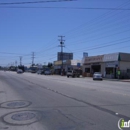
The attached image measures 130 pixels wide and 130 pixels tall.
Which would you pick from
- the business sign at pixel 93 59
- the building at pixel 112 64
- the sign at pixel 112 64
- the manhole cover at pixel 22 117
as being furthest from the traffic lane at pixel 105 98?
the business sign at pixel 93 59

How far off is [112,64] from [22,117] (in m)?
49.2

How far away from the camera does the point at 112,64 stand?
185 ft

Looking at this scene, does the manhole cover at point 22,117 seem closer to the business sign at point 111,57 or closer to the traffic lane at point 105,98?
the traffic lane at point 105,98

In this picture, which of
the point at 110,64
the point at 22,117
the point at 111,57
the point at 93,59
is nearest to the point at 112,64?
the point at 110,64

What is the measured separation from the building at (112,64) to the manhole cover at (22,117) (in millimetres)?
43959

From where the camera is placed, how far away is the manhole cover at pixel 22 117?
8.15m

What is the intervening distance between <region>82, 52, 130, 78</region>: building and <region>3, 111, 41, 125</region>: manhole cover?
44.0 metres

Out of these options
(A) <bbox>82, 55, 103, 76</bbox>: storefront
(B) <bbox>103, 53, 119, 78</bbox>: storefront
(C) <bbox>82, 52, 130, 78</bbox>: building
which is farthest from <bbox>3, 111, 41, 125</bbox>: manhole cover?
(A) <bbox>82, 55, 103, 76</bbox>: storefront

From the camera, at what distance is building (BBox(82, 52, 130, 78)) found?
54.1 meters

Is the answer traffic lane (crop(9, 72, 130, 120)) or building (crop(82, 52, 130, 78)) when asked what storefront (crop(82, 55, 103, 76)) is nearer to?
building (crop(82, 52, 130, 78))

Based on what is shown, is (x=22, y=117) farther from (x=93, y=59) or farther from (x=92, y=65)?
(x=92, y=65)

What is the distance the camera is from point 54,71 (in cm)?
10562

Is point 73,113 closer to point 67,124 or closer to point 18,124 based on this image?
point 67,124

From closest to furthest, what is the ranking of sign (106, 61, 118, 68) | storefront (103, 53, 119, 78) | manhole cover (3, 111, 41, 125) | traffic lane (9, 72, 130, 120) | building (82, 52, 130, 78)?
manhole cover (3, 111, 41, 125) → traffic lane (9, 72, 130, 120) → building (82, 52, 130, 78) → sign (106, 61, 118, 68) → storefront (103, 53, 119, 78)
